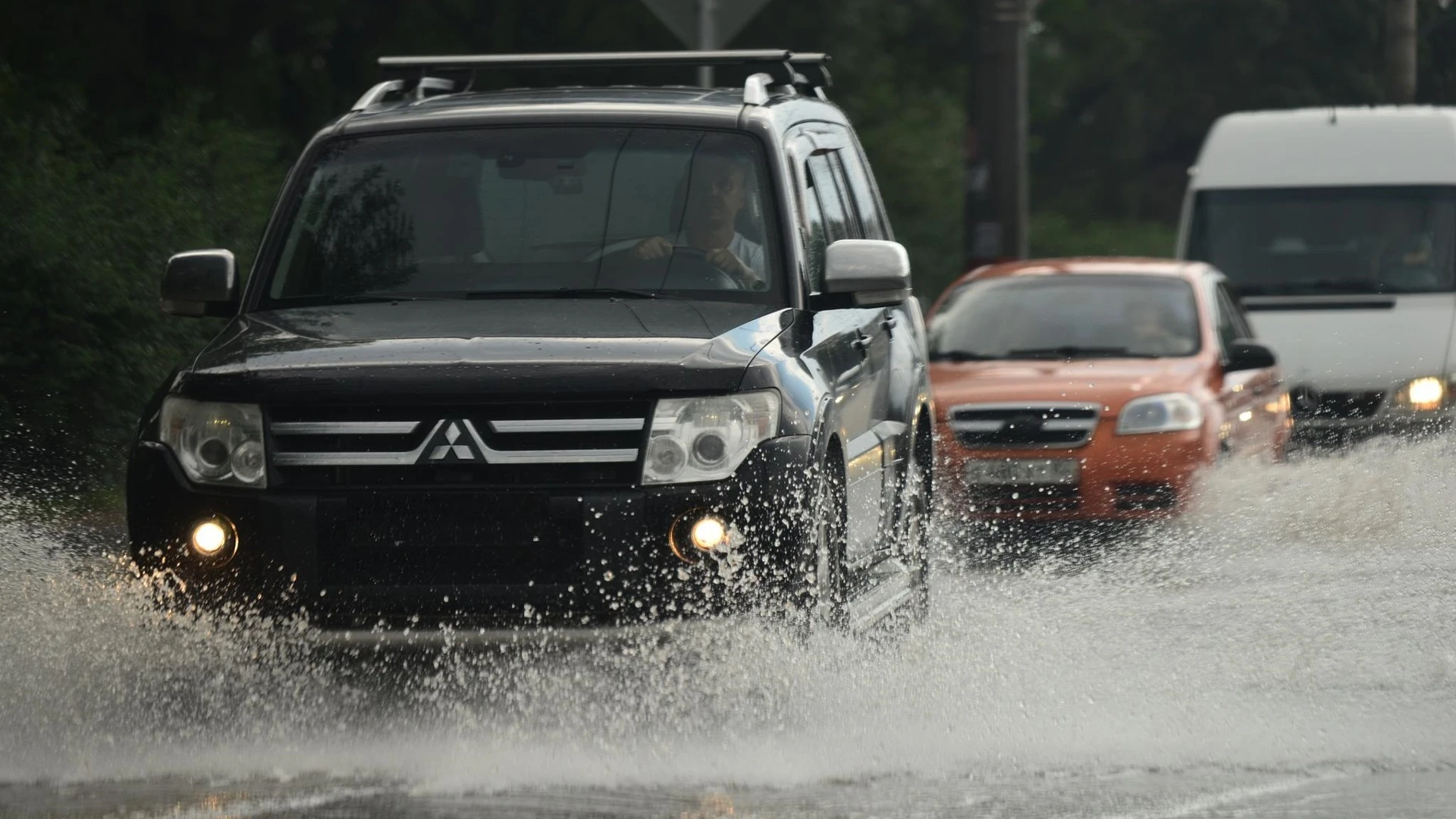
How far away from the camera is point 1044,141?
50.2 m

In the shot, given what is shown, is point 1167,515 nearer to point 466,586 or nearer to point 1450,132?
point 1450,132

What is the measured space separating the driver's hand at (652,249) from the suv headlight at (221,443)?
4.65 ft

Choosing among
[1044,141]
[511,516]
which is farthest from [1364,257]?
[1044,141]

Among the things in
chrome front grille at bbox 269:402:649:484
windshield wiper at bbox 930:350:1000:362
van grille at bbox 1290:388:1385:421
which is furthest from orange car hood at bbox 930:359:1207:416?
chrome front grille at bbox 269:402:649:484

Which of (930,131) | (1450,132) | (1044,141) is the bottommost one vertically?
(1044,141)

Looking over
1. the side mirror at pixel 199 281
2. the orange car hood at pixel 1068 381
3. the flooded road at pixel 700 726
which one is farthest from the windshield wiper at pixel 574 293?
the orange car hood at pixel 1068 381

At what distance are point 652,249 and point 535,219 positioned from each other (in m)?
0.37

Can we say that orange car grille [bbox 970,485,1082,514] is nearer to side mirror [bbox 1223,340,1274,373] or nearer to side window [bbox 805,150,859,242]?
side mirror [bbox 1223,340,1274,373]

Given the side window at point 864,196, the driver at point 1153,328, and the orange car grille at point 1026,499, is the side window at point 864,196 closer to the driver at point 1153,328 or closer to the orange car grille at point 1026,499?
the orange car grille at point 1026,499

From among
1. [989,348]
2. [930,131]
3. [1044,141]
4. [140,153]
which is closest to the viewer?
[989,348]

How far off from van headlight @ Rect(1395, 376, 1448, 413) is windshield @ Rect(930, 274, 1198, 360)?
2.37 meters

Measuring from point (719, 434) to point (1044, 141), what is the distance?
44.4 meters

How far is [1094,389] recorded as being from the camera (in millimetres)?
12953

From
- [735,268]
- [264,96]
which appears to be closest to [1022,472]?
[735,268]
